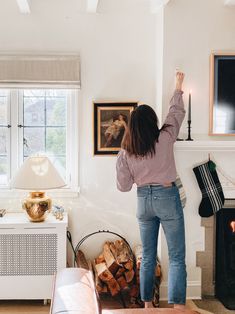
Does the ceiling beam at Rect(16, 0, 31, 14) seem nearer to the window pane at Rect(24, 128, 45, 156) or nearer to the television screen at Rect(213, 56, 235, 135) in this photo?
the window pane at Rect(24, 128, 45, 156)

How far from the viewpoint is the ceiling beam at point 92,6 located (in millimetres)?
3358

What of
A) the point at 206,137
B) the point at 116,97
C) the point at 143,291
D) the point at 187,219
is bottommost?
the point at 143,291

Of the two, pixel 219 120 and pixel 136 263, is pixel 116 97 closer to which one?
pixel 219 120

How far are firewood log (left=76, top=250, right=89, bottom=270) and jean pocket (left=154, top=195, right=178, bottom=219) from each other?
0.97 m

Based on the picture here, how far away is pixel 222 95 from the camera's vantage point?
3.32 m

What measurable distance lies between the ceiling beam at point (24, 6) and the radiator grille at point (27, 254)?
1771mm

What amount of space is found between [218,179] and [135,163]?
98 cm

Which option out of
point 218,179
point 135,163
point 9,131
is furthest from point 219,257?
point 9,131

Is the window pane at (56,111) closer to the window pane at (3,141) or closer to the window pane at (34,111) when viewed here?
the window pane at (34,111)

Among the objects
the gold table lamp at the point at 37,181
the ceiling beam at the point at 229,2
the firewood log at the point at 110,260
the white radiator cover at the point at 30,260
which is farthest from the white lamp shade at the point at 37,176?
the ceiling beam at the point at 229,2

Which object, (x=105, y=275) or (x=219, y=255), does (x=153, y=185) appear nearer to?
(x=105, y=275)

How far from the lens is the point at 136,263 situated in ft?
10.8

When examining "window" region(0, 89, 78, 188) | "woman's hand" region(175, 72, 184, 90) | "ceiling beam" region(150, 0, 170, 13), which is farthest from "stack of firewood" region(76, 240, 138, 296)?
"ceiling beam" region(150, 0, 170, 13)

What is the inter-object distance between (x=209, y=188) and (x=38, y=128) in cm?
149
